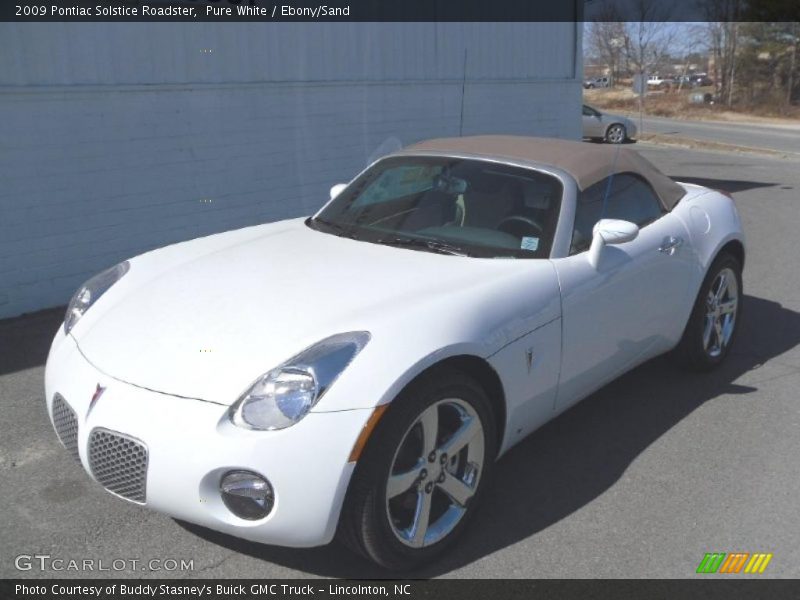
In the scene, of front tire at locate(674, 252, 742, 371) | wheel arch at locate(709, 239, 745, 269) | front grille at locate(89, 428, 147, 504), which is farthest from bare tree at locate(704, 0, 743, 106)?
front grille at locate(89, 428, 147, 504)

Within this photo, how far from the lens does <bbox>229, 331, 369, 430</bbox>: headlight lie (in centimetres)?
283

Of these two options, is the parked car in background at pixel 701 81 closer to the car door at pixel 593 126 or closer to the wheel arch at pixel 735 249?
the car door at pixel 593 126

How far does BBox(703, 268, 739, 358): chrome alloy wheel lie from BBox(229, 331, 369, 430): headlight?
9.45 feet

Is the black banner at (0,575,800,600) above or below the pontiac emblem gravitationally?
below

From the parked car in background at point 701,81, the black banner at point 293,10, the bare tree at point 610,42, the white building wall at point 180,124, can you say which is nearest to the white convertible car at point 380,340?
the white building wall at point 180,124

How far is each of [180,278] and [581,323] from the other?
5.89ft

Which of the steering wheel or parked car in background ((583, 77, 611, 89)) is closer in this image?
the steering wheel

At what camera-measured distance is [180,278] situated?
3770mm

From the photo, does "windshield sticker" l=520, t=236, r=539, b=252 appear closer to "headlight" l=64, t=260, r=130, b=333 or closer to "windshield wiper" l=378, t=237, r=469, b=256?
"windshield wiper" l=378, t=237, r=469, b=256

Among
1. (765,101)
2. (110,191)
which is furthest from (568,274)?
(765,101)

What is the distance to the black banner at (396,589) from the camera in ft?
9.96

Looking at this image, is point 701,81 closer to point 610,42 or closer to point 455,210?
point 610,42

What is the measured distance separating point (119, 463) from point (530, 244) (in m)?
2.03

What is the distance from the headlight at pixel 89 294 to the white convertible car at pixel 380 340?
0.06 ft
